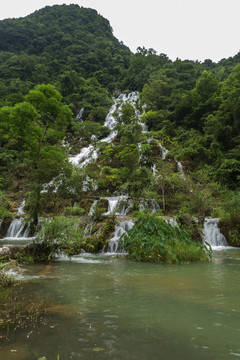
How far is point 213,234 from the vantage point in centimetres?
1466

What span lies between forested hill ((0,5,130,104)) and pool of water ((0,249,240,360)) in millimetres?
41168

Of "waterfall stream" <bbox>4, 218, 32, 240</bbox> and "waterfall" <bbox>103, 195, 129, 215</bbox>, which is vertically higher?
"waterfall" <bbox>103, 195, 129, 215</bbox>

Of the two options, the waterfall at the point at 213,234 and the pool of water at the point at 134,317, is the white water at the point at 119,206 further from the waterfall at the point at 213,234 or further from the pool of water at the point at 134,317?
the pool of water at the point at 134,317

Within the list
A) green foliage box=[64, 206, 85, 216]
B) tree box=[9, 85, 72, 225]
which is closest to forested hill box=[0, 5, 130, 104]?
green foliage box=[64, 206, 85, 216]

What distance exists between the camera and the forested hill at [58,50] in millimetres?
49812

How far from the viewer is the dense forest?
13461 millimetres

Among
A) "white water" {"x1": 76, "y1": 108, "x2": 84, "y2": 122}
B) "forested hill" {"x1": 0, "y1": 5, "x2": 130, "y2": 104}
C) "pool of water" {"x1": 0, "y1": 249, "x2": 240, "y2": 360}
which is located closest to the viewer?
"pool of water" {"x1": 0, "y1": 249, "x2": 240, "y2": 360}

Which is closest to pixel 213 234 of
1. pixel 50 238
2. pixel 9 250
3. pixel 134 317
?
pixel 50 238

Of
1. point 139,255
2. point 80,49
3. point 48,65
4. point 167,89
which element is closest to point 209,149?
point 167,89

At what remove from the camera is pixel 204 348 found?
8.66 ft

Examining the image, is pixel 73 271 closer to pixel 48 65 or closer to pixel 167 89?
pixel 167 89

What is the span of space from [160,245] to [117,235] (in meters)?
3.67

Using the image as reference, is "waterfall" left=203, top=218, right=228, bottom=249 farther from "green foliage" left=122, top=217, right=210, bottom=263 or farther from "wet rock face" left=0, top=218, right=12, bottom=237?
"wet rock face" left=0, top=218, right=12, bottom=237

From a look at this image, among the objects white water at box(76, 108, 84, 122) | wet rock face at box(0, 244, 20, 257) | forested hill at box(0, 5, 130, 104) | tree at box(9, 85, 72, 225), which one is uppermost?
forested hill at box(0, 5, 130, 104)
